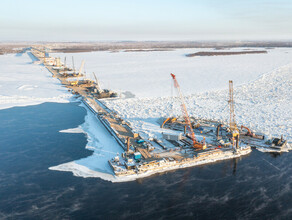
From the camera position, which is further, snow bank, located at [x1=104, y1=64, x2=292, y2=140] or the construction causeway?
snow bank, located at [x1=104, y1=64, x2=292, y2=140]

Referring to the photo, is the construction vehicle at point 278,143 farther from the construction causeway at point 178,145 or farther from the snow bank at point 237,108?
the snow bank at point 237,108

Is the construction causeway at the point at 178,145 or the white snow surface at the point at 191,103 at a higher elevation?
the white snow surface at the point at 191,103

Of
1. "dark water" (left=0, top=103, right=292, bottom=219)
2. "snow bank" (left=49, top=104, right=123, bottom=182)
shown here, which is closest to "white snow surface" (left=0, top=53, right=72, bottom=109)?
"snow bank" (left=49, top=104, right=123, bottom=182)

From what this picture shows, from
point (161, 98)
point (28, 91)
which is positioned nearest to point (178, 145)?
point (161, 98)

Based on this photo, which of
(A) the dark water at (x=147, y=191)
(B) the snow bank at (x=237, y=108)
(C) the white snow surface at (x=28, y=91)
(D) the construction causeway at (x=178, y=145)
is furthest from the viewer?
(C) the white snow surface at (x=28, y=91)

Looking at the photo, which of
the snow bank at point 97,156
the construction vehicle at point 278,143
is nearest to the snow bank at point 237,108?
the construction vehicle at point 278,143

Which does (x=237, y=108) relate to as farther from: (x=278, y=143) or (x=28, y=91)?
(x=28, y=91)

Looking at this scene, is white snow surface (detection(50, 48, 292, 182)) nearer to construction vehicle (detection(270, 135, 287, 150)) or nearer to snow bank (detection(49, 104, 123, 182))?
snow bank (detection(49, 104, 123, 182))

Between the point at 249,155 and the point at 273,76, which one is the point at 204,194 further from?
the point at 273,76
